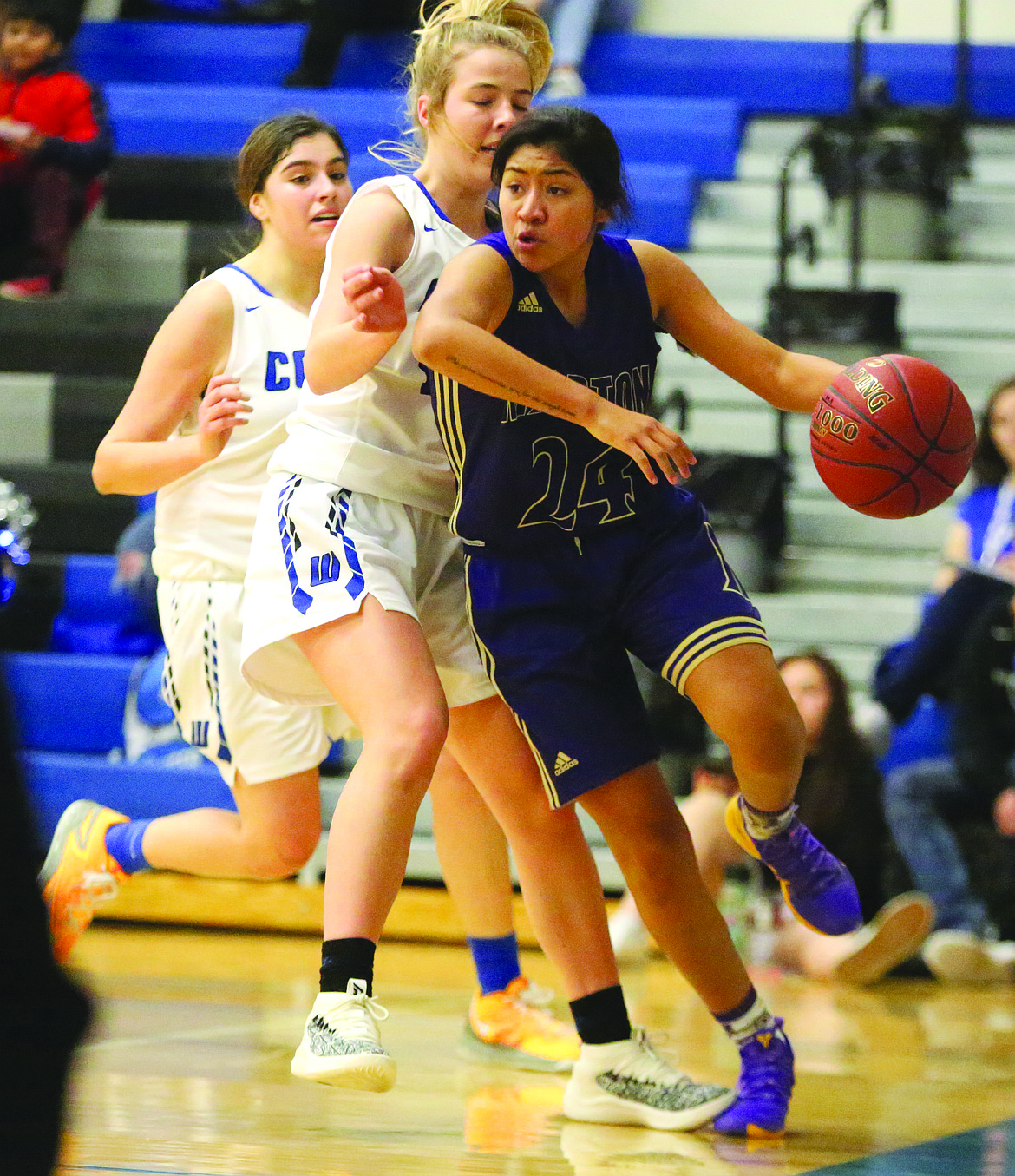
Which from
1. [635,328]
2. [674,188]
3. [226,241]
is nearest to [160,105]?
[226,241]

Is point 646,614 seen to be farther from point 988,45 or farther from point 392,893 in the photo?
point 988,45

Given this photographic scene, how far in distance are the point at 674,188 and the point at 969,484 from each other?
7.64ft

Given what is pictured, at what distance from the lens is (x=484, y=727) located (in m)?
2.89

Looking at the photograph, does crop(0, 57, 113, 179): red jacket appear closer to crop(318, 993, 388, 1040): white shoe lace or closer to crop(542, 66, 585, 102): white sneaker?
crop(542, 66, 585, 102): white sneaker

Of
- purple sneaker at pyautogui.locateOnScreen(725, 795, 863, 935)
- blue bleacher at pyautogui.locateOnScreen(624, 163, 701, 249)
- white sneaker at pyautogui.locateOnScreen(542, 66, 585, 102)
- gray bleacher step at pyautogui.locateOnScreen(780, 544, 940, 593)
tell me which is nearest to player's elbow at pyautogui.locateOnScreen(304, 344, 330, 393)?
A: purple sneaker at pyautogui.locateOnScreen(725, 795, 863, 935)

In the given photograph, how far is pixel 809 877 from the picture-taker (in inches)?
115

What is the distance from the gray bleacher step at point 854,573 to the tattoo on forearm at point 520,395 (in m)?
4.21

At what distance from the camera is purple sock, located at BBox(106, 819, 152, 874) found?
3.55m

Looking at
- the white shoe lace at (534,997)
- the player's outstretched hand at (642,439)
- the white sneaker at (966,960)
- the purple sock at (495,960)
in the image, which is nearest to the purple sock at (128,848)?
the purple sock at (495,960)

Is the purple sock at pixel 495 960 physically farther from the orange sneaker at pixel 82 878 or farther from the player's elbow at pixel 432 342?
the player's elbow at pixel 432 342

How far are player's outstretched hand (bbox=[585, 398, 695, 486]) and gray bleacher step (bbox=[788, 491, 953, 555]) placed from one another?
441cm

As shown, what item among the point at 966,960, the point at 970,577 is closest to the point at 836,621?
the point at 970,577

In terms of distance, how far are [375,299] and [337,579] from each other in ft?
1.43

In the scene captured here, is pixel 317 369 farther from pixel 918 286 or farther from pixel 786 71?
pixel 786 71
